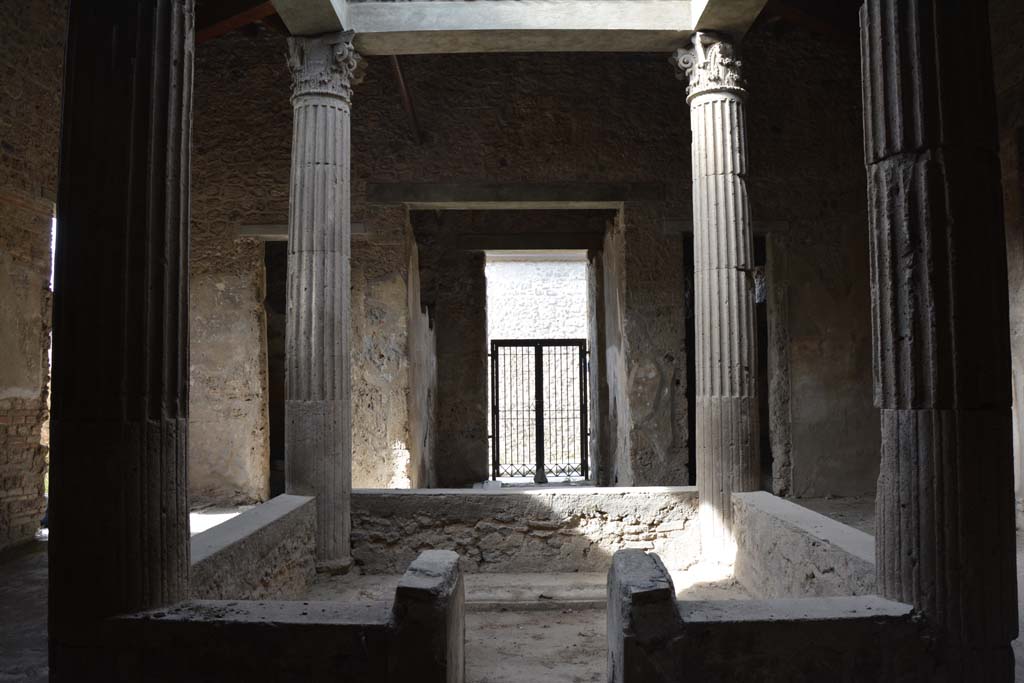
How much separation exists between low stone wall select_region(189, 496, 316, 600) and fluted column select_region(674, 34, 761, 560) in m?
3.10

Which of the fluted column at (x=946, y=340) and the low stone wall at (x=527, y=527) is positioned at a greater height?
the fluted column at (x=946, y=340)

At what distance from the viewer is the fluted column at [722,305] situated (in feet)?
20.7

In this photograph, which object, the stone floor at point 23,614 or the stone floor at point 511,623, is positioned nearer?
the stone floor at point 23,614

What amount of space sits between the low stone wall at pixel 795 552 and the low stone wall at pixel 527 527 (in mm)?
676

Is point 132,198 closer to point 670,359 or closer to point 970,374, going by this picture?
point 970,374

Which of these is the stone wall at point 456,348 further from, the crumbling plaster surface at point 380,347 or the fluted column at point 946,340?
the fluted column at point 946,340

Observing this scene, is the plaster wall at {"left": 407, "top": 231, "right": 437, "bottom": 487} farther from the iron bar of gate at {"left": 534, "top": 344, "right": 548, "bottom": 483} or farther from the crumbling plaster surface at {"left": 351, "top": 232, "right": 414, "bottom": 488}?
the iron bar of gate at {"left": 534, "top": 344, "right": 548, "bottom": 483}

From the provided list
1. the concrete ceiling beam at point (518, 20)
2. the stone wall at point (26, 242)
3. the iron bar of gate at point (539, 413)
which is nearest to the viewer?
the concrete ceiling beam at point (518, 20)

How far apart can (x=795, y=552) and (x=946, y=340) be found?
2137mm

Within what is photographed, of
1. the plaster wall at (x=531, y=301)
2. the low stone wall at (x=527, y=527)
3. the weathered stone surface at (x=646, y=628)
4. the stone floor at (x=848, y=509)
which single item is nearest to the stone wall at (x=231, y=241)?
the low stone wall at (x=527, y=527)

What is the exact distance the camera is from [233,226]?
956 centimetres

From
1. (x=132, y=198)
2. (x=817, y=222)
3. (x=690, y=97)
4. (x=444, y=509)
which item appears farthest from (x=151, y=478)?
(x=817, y=222)

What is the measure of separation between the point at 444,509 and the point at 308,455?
1.18m

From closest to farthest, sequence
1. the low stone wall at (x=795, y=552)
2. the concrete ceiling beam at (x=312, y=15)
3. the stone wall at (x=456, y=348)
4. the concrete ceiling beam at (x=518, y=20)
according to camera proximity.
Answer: the low stone wall at (x=795, y=552) < the concrete ceiling beam at (x=312, y=15) < the concrete ceiling beam at (x=518, y=20) < the stone wall at (x=456, y=348)
